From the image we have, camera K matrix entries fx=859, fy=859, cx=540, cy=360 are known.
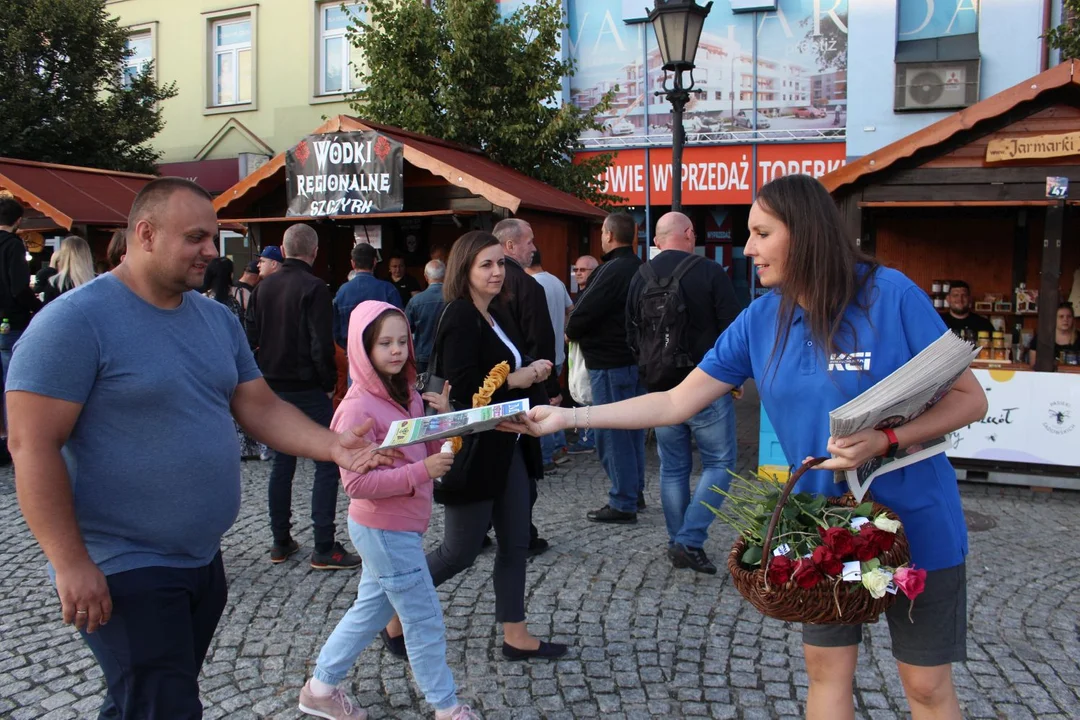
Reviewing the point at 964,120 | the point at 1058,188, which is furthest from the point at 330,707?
the point at 1058,188

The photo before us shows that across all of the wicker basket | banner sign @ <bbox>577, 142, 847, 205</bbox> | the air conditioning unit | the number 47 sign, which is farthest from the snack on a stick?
the air conditioning unit

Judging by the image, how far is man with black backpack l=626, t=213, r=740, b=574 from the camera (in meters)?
4.76

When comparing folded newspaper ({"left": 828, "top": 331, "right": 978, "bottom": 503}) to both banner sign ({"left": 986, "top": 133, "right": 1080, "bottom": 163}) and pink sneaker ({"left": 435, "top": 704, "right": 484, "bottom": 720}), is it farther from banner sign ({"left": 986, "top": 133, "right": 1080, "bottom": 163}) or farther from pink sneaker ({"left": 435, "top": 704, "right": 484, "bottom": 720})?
banner sign ({"left": 986, "top": 133, "right": 1080, "bottom": 163})

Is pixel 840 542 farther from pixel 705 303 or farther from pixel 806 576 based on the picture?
pixel 705 303

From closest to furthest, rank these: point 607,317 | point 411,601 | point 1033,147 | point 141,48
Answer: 1. point 411,601
2. point 607,317
3. point 1033,147
4. point 141,48

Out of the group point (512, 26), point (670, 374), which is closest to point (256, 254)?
point (512, 26)

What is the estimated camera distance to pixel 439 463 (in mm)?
2932

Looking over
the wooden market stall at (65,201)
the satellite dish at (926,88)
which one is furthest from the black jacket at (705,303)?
the satellite dish at (926,88)

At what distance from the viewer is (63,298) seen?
7.13 feet

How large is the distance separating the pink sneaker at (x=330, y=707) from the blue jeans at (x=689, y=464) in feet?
7.17

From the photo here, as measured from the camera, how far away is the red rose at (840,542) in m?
A: 2.03

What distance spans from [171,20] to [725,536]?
56.6ft

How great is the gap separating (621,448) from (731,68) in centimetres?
1199

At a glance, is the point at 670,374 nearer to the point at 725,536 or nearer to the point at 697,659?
the point at 725,536
